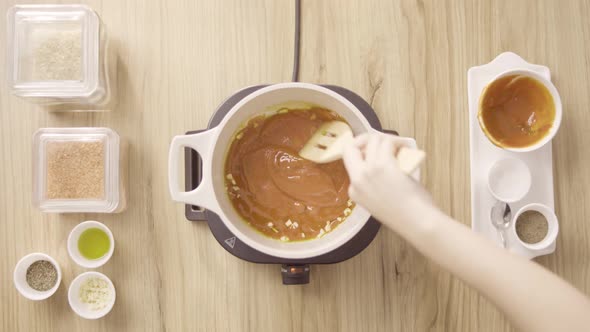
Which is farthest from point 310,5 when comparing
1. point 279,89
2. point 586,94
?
point 586,94

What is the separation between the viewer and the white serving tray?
2.72 ft

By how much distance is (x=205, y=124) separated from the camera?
83cm

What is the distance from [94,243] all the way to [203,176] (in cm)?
29

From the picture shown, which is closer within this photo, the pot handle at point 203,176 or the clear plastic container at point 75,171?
the pot handle at point 203,176

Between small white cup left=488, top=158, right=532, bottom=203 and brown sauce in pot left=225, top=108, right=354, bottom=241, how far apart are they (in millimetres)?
268

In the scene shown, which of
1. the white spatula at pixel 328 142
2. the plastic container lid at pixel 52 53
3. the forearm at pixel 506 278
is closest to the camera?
the forearm at pixel 506 278

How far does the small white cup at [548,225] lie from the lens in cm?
80

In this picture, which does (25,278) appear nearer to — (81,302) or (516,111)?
(81,302)

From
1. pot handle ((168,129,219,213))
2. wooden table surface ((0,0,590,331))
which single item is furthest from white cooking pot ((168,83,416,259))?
wooden table surface ((0,0,590,331))

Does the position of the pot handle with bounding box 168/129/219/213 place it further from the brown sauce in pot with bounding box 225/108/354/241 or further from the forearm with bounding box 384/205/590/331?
the forearm with bounding box 384/205/590/331

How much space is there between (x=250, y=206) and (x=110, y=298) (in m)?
0.29

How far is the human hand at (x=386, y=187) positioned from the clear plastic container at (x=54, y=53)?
0.48m

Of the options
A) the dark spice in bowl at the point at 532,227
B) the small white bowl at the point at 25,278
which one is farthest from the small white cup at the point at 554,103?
the small white bowl at the point at 25,278

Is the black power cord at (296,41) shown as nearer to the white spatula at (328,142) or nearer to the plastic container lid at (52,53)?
the white spatula at (328,142)
